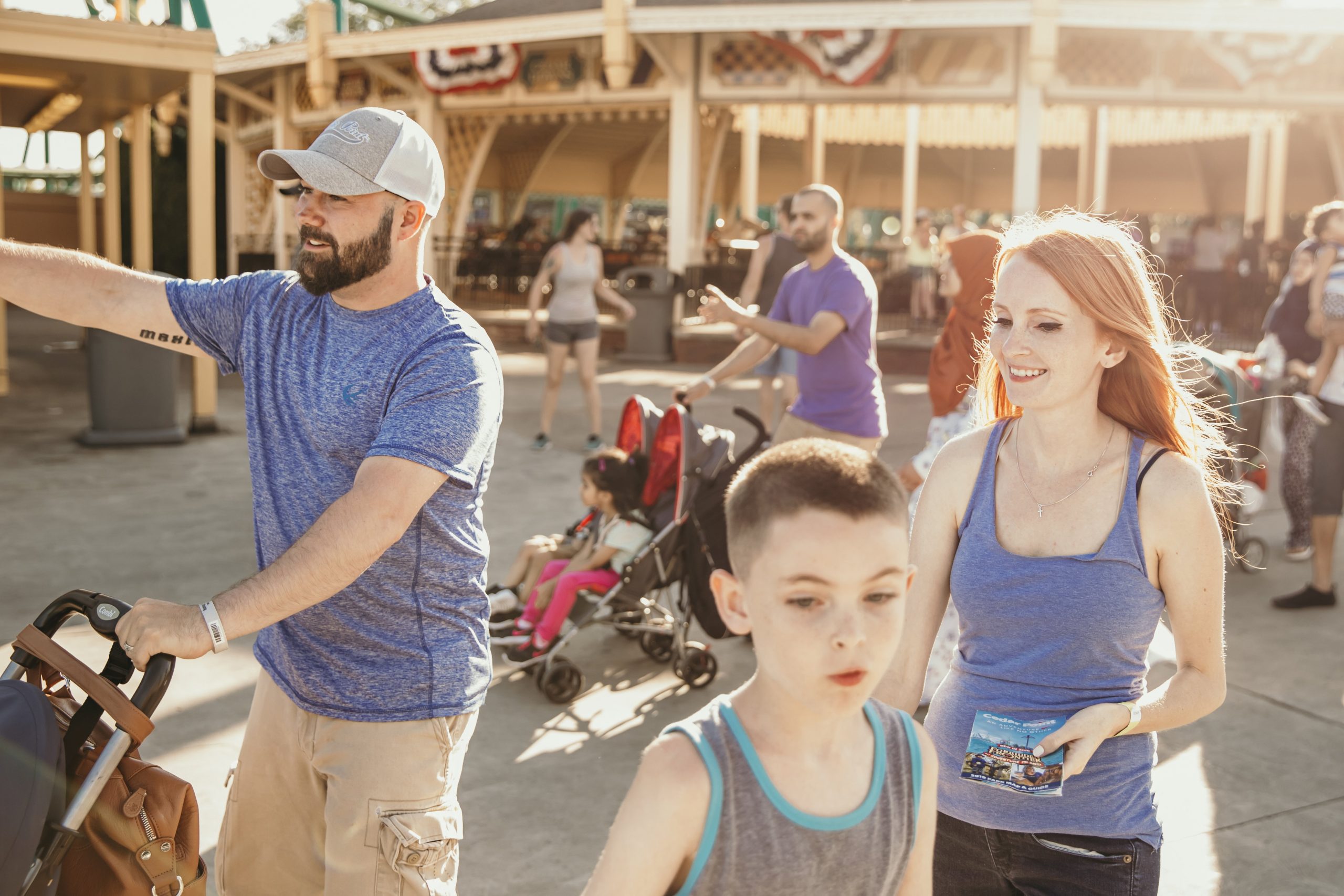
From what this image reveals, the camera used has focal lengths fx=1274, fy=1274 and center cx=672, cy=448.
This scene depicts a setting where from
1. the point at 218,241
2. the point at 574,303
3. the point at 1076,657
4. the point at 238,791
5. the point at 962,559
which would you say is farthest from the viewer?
the point at 218,241

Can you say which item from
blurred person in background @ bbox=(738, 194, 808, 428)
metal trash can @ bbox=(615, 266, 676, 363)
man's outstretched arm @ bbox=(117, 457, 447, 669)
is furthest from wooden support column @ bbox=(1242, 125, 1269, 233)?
man's outstretched arm @ bbox=(117, 457, 447, 669)

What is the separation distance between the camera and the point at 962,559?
7.53 ft

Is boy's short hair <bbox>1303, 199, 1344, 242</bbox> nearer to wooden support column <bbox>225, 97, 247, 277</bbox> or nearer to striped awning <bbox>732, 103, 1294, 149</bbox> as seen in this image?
striped awning <bbox>732, 103, 1294, 149</bbox>

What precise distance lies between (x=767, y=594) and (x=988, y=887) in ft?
3.31

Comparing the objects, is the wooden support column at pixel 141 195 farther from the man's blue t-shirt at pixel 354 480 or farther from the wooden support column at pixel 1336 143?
the wooden support column at pixel 1336 143

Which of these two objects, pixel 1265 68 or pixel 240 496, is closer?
pixel 240 496

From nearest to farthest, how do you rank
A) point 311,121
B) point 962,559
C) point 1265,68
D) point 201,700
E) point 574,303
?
point 962,559, point 201,700, point 574,303, point 1265,68, point 311,121

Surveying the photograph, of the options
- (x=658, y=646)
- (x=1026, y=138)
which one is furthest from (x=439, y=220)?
(x=658, y=646)

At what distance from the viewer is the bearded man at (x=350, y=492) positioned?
2.36 metres

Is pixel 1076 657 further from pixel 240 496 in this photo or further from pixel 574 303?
pixel 574 303

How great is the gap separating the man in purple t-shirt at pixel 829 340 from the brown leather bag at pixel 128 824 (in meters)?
3.72

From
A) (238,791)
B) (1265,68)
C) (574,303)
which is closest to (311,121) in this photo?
(574,303)

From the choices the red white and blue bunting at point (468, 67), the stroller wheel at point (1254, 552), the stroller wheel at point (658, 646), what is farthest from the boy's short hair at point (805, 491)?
the red white and blue bunting at point (468, 67)

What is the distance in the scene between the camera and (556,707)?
5023 mm
